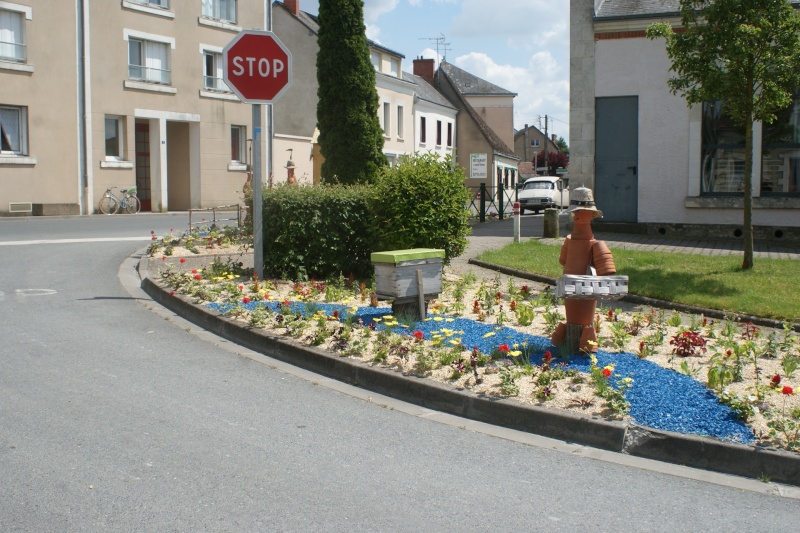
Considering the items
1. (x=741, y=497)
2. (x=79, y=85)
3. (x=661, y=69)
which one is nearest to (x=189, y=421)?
(x=741, y=497)

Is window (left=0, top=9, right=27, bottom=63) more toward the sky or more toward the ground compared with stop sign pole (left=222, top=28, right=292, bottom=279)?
more toward the sky

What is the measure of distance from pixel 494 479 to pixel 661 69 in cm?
1534

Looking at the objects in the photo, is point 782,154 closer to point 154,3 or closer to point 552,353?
point 552,353

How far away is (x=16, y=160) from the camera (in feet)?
89.2

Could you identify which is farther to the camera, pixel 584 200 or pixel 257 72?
pixel 257 72

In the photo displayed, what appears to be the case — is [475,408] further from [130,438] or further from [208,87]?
[208,87]

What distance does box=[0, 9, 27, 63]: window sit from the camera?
88.8 feet

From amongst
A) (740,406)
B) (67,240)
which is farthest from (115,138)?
(740,406)

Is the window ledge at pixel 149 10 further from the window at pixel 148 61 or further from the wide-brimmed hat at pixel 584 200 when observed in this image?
the wide-brimmed hat at pixel 584 200

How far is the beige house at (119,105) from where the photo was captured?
27547 millimetres

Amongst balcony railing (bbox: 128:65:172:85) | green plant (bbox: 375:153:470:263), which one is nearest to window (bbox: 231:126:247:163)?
balcony railing (bbox: 128:65:172:85)

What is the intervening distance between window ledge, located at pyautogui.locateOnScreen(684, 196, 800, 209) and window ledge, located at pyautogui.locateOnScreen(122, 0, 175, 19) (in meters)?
22.2

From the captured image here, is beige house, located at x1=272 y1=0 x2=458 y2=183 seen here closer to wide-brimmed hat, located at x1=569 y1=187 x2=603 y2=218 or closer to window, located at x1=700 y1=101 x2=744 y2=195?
window, located at x1=700 y1=101 x2=744 y2=195

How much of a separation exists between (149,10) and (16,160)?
8.26 meters
